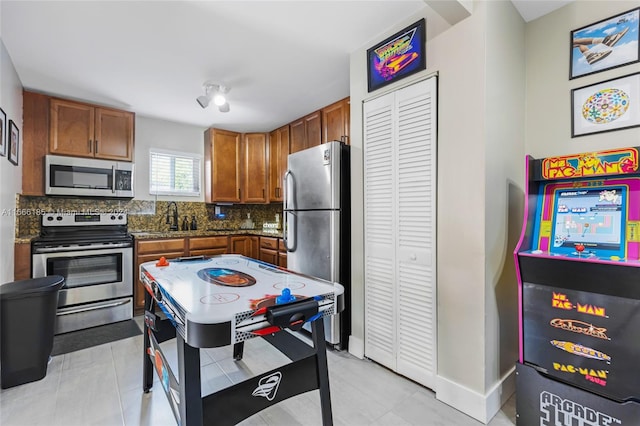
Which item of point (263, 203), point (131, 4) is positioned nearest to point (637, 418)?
point (131, 4)

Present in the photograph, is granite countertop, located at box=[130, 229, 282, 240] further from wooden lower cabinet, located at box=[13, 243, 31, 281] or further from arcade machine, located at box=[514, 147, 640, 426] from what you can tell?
arcade machine, located at box=[514, 147, 640, 426]

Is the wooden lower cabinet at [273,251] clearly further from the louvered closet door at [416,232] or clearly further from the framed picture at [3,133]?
the framed picture at [3,133]

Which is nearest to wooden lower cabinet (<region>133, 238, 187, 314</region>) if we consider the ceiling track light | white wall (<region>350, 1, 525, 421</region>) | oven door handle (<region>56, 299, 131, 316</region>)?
oven door handle (<region>56, 299, 131, 316</region>)

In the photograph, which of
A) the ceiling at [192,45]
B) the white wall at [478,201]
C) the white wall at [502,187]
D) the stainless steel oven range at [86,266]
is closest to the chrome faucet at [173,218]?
the stainless steel oven range at [86,266]

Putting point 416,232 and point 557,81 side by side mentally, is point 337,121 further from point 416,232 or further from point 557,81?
point 557,81

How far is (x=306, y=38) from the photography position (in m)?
2.27

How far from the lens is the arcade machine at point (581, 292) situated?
133cm

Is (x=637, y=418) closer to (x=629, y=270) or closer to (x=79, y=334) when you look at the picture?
(x=629, y=270)

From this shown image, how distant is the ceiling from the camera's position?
195 centimetres

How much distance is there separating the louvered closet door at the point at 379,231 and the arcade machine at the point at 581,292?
32.5 inches

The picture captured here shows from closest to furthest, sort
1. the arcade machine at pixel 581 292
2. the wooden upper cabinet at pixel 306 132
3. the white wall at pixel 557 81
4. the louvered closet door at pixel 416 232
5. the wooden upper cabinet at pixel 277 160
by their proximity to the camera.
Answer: the arcade machine at pixel 581 292
the white wall at pixel 557 81
the louvered closet door at pixel 416 232
the wooden upper cabinet at pixel 306 132
the wooden upper cabinet at pixel 277 160

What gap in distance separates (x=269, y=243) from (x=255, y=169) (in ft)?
4.44

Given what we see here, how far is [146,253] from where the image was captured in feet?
11.3

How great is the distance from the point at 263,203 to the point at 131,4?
118 inches
